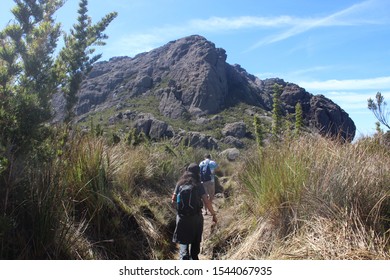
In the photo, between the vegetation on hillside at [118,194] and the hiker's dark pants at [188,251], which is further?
the hiker's dark pants at [188,251]

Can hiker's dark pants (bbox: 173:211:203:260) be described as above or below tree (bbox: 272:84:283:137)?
below

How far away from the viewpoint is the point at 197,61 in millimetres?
135625

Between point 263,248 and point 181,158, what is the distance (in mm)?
9256

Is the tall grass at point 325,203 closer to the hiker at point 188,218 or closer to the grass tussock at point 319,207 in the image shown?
the grass tussock at point 319,207

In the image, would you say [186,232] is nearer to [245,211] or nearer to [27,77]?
[245,211]

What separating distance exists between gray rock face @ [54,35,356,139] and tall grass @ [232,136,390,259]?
93722 mm

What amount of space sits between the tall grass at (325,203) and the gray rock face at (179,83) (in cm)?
9372

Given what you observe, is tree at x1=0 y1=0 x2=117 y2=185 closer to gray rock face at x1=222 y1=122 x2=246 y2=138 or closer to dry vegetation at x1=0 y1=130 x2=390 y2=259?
dry vegetation at x1=0 y1=130 x2=390 y2=259

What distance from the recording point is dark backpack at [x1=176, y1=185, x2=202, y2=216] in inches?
214

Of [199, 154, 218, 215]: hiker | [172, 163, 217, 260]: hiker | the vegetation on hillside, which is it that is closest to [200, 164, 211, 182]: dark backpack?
[199, 154, 218, 215]: hiker

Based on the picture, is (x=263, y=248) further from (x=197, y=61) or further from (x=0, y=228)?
(x=197, y=61)

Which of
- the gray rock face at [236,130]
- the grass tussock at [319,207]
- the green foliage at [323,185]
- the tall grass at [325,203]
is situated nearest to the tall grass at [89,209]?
the grass tussock at [319,207]

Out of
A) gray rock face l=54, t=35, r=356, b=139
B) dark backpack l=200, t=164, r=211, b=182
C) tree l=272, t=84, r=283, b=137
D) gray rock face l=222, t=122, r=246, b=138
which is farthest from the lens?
gray rock face l=54, t=35, r=356, b=139

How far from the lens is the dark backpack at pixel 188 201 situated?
5438mm
